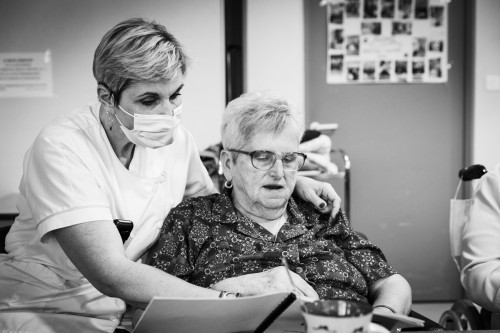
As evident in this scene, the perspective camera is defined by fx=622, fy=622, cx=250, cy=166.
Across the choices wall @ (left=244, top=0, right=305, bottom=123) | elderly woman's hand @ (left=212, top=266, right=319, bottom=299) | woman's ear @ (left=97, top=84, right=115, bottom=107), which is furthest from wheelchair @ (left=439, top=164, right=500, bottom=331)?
wall @ (left=244, top=0, right=305, bottom=123)

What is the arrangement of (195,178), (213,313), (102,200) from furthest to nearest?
(195,178)
(102,200)
(213,313)

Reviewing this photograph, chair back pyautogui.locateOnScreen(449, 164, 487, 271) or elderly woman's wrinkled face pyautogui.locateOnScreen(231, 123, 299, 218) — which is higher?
elderly woman's wrinkled face pyautogui.locateOnScreen(231, 123, 299, 218)

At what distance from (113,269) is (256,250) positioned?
0.49 m

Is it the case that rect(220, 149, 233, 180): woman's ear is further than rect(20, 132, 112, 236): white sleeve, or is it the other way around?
rect(220, 149, 233, 180): woman's ear

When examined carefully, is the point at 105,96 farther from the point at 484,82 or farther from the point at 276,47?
the point at 484,82

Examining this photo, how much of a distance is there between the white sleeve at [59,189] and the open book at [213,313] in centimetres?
34

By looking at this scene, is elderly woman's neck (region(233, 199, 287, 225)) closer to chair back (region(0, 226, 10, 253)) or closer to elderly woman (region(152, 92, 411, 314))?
elderly woman (region(152, 92, 411, 314))

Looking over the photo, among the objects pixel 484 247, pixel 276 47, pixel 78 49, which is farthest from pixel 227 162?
pixel 78 49

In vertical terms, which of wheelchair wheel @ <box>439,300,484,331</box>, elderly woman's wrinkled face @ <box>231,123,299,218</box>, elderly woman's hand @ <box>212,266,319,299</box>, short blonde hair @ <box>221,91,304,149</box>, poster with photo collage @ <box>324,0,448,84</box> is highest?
poster with photo collage @ <box>324,0,448,84</box>

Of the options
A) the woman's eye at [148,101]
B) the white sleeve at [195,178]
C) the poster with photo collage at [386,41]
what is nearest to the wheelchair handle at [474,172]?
the white sleeve at [195,178]

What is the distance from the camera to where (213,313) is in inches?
47.8

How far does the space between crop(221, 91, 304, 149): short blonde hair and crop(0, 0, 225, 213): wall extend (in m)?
2.14

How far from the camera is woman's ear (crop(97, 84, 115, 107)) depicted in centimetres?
167

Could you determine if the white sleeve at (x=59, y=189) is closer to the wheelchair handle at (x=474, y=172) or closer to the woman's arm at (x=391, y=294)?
the woman's arm at (x=391, y=294)
